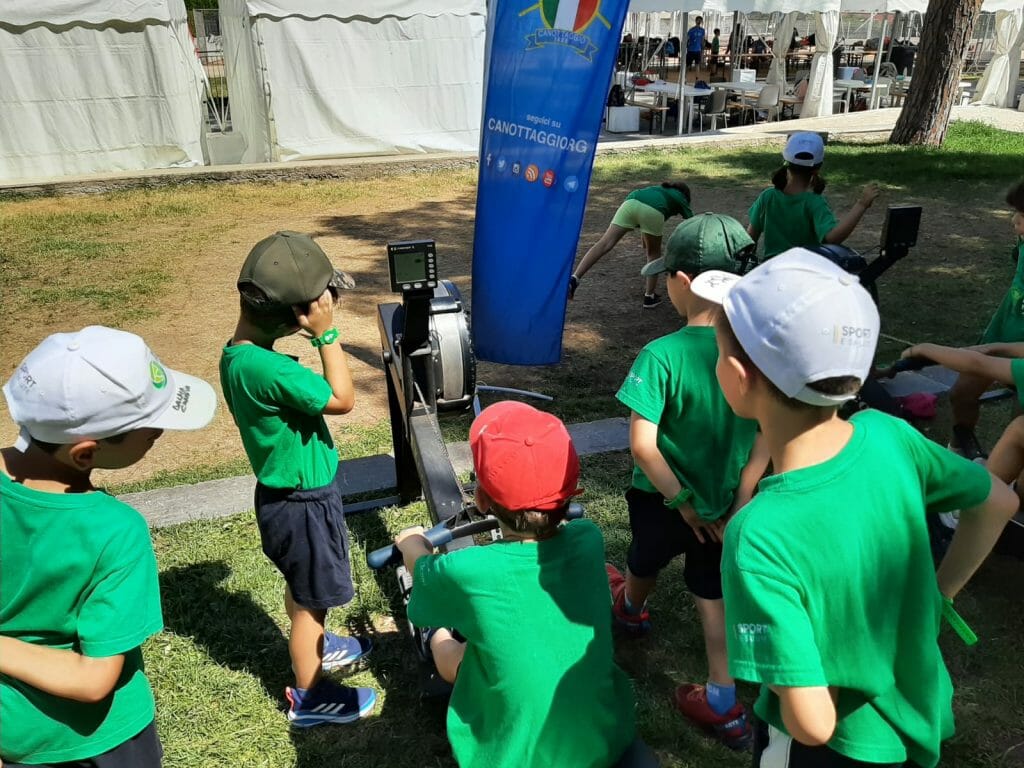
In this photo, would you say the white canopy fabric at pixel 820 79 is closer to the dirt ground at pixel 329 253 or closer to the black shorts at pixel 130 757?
the dirt ground at pixel 329 253

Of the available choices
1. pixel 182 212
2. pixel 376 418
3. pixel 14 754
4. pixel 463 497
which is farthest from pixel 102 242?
pixel 14 754

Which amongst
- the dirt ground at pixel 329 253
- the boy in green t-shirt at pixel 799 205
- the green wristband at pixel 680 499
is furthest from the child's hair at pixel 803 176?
the green wristband at pixel 680 499

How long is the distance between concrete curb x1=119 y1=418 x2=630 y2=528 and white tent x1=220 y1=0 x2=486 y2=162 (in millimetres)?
9306

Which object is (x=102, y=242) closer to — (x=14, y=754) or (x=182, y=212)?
(x=182, y=212)

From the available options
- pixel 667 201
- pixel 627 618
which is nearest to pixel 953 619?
pixel 627 618

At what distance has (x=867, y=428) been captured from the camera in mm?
1535

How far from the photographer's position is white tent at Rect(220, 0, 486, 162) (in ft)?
39.2

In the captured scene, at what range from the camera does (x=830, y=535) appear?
1.43 m

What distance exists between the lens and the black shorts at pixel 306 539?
2.60m

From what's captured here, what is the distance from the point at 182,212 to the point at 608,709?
9.90m

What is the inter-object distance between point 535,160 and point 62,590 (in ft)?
13.8

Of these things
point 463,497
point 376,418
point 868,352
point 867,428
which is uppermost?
point 868,352

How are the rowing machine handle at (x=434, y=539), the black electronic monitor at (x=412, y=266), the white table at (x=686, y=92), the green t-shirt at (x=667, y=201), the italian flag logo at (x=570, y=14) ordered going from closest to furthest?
the rowing machine handle at (x=434, y=539), the black electronic monitor at (x=412, y=266), the italian flag logo at (x=570, y=14), the green t-shirt at (x=667, y=201), the white table at (x=686, y=92)

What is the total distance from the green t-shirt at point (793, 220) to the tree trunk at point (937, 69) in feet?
29.2
